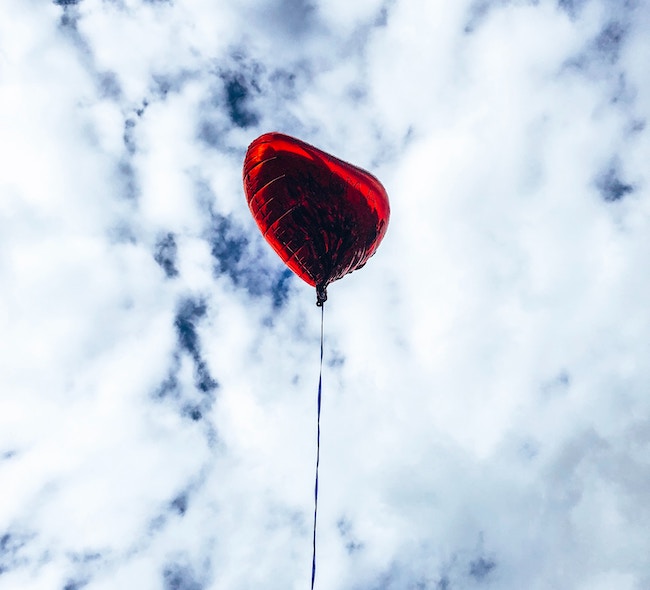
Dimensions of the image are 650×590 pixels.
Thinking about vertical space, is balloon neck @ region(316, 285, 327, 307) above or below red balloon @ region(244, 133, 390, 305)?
below

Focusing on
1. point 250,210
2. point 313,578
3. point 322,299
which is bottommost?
point 313,578

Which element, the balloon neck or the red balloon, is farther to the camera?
the balloon neck

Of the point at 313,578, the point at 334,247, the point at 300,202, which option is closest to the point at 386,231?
the point at 334,247

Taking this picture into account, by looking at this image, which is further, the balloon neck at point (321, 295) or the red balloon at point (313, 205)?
the balloon neck at point (321, 295)

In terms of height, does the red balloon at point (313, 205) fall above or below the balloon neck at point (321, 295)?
above

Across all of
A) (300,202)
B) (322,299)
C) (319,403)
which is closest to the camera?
(319,403)

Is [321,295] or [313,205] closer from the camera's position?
[313,205]

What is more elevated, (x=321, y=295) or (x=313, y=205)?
(x=313, y=205)

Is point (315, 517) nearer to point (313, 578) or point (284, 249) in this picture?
point (313, 578)
